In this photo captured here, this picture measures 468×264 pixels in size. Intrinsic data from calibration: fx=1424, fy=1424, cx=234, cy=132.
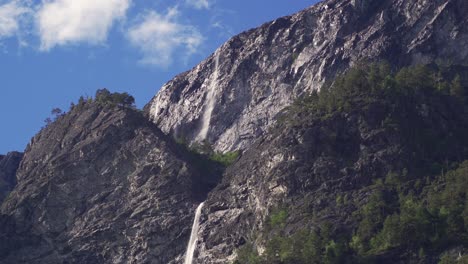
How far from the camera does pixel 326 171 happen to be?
103375mm

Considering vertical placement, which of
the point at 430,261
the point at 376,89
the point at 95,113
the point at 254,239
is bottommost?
the point at 430,261

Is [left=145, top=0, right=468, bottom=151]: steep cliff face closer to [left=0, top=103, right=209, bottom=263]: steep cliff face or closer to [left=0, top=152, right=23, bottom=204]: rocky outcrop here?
[left=0, top=152, right=23, bottom=204]: rocky outcrop

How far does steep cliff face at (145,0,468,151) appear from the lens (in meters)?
126

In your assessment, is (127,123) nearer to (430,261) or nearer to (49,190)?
(49,190)

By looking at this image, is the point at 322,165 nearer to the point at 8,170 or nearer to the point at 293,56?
the point at 293,56

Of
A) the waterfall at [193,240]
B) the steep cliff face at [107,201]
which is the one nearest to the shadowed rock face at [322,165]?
the waterfall at [193,240]

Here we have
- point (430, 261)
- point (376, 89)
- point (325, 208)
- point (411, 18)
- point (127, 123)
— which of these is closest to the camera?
point (430, 261)

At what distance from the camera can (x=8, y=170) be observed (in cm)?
13688

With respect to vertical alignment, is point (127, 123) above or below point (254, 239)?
above

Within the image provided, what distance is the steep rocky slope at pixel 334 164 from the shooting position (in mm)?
100188

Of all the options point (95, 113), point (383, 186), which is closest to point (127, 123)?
point (95, 113)

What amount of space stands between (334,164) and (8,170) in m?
43.9

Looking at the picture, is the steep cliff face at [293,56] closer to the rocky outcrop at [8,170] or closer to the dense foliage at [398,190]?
the dense foliage at [398,190]

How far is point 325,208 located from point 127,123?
81.7 ft
